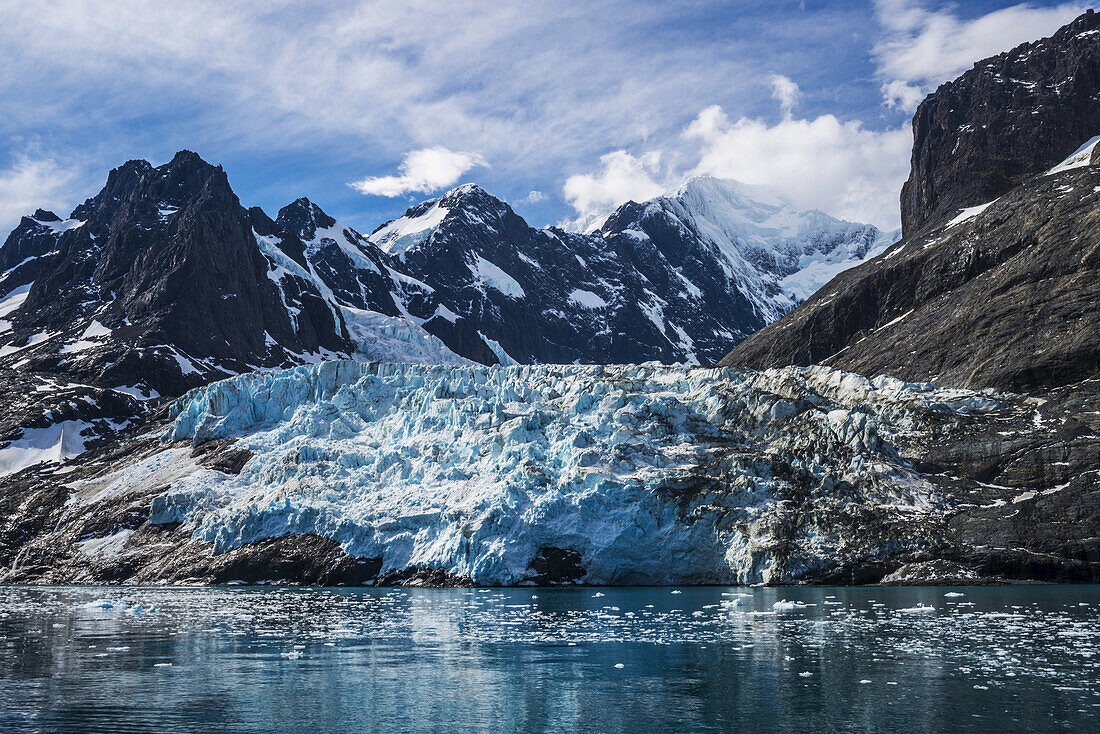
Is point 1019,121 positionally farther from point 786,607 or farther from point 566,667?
point 566,667

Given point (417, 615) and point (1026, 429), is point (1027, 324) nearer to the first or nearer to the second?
point (1026, 429)

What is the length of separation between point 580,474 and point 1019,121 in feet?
467

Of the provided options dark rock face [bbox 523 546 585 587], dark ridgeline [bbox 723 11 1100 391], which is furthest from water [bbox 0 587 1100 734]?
dark ridgeline [bbox 723 11 1100 391]

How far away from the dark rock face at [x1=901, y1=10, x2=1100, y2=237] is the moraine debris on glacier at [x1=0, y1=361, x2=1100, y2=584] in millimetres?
95145

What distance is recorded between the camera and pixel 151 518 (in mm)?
102875

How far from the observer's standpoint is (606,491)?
89062 millimetres

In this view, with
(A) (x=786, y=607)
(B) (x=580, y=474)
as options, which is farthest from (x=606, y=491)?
(A) (x=786, y=607)

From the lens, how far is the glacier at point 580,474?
86.3 meters

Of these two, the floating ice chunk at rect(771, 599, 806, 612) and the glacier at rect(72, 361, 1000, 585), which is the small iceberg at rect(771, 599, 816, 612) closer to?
the floating ice chunk at rect(771, 599, 806, 612)

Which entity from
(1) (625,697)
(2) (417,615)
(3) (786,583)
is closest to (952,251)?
(3) (786,583)

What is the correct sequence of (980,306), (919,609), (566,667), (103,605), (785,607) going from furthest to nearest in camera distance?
(980,306) → (103,605) → (785,607) → (919,609) → (566,667)

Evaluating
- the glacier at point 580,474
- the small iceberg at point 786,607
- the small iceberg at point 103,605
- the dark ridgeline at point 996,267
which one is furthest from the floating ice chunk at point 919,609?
the small iceberg at point 103,605

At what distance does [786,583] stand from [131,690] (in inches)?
2388

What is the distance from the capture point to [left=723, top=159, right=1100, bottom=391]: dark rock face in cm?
10519
